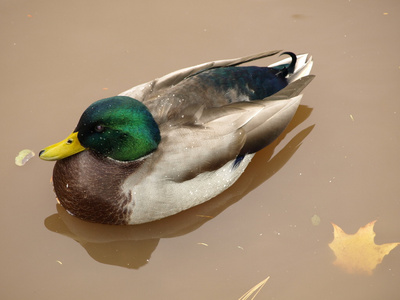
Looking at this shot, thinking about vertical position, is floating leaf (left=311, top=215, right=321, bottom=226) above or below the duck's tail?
below

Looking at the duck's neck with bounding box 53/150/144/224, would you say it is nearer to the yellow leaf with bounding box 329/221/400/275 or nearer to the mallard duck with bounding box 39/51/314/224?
the mallard duck with bounding box 39/51/314/224

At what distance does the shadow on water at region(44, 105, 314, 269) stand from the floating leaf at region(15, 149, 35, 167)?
56 cm

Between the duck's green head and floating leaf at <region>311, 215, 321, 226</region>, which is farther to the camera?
floating leaf at <region>311, 215, 321, 226</region>

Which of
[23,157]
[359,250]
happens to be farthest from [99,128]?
[359,250]

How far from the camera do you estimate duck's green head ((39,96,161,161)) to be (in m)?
3.54

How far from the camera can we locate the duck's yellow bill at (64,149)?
3.66m

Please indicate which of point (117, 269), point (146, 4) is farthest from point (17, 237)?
point (146, 4)

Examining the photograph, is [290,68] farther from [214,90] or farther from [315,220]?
[315,220]

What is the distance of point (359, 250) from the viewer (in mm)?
3963

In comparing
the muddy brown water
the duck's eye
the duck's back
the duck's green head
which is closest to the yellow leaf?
the muddy brown water

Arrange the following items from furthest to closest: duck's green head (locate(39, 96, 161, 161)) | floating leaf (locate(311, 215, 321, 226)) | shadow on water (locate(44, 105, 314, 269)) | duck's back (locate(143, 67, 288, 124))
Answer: floating leaf (locate(311, 215, 321, 226))
shadow on water (locate(44, 105, 314, 269))
duck's back (locate(143, 67, 288, 124))
duck's green head (locate(39, 96, 161, 161))

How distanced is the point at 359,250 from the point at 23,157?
2934 mm

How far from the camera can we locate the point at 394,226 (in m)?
4.09

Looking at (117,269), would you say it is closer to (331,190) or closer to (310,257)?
(310,257)
